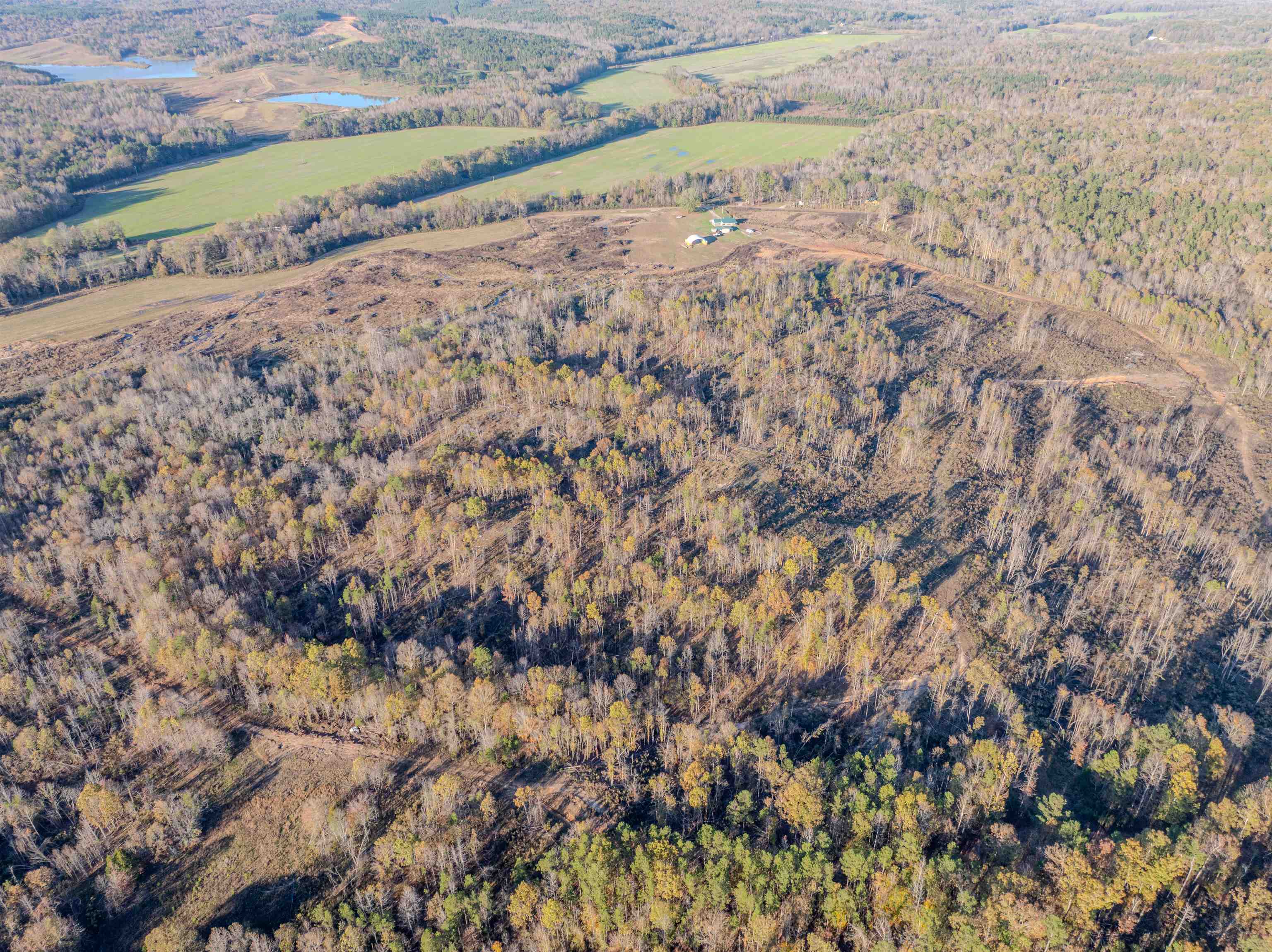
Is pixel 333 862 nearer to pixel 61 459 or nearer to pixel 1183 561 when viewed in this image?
pixel 61 459

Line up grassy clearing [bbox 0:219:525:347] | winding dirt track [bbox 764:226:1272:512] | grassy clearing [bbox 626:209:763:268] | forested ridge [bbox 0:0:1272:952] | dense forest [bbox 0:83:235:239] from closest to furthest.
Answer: forested ridge [bbox 0:0:1272:952] → winding dirt track [bbox 764:226:1272:512] → grassy clearing [bbox 0:219:525:347] → grassy clearing [bbox 626:209:763:268] → dense forest [bbox 0:83:235:239]

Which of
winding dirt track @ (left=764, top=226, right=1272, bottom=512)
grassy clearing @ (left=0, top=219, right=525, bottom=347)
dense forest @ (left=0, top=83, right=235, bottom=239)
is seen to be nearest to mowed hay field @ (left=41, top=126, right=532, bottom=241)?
dense forest @ (left=0, top=83, right=235, bottom=239)

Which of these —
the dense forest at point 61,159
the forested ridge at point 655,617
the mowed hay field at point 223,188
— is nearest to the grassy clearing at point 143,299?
the forested ridge at point 655,617

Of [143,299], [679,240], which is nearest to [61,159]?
[143,299]

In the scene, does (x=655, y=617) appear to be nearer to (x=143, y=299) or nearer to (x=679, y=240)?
(x=679, y=240)

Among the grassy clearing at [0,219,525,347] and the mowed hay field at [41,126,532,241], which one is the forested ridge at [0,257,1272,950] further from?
the mowed hay field at [41,126,532,241]

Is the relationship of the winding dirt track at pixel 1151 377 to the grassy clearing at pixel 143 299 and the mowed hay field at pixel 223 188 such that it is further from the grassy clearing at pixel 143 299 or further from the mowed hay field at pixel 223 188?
the mowed hay field at pixel 223 188
